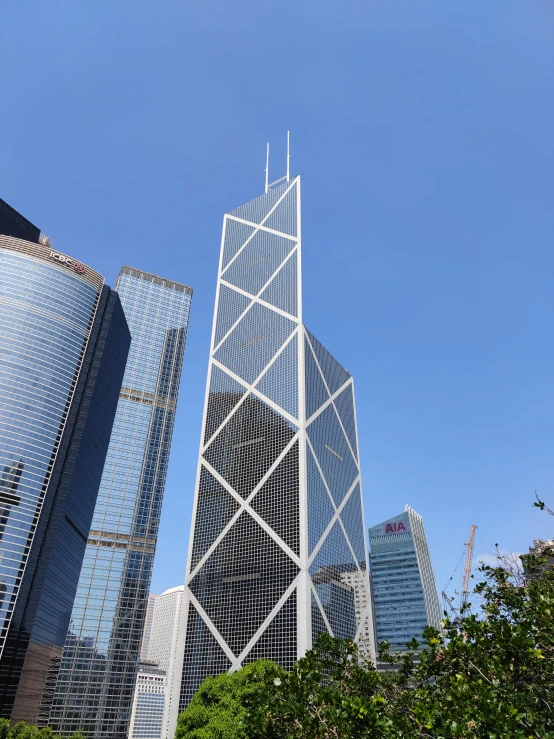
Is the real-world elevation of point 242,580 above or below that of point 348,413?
below

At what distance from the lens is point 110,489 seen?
138500 millimetres

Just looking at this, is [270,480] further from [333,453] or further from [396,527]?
[396,527]

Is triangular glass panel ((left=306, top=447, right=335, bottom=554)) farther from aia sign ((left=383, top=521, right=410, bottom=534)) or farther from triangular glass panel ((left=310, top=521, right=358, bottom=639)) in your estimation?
aia sign ((left=383, top=521, right=410, bottom=534))

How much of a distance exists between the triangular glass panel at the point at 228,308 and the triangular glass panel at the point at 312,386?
1634cm

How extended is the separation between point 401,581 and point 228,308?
11364 centimetres

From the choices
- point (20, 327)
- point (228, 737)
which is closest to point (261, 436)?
point (228, 737)

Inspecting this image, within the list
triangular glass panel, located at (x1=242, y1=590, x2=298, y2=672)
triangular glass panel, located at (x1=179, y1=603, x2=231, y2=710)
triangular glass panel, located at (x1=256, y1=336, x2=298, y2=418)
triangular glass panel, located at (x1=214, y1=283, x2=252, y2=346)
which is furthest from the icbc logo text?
triangular glass panel, located at (x1=242, y1=590, x2=298, y2=672)

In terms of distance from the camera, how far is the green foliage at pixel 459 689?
12812 millimetres

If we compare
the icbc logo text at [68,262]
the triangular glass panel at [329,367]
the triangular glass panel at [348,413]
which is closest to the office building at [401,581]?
the triangular glass panel at [348,413]

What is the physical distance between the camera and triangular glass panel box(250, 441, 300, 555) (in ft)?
225

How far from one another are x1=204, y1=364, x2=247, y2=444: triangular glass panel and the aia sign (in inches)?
4296

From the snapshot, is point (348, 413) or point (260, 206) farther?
point (260, 206)

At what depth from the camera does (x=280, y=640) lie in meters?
62.7

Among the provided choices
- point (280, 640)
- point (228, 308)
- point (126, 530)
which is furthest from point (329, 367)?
point (126, 530)
